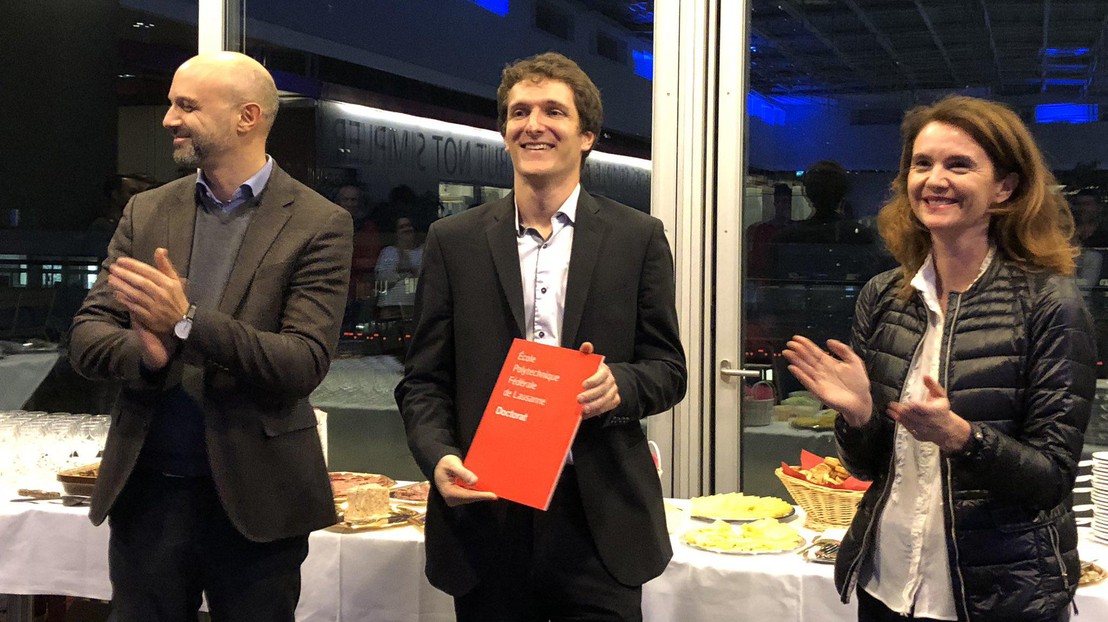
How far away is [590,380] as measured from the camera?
202 cm

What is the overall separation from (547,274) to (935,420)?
813 mm

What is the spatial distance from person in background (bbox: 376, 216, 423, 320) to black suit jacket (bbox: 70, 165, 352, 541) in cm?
186

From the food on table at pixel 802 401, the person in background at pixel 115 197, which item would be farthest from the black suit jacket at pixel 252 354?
the person in background at pixel 115 197

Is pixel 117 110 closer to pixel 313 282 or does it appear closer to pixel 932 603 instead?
pixel 313 282

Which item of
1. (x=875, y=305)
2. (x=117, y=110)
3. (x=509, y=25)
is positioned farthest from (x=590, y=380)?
(x=117, y=110)

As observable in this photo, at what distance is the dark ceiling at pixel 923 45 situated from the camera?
11.3 ft

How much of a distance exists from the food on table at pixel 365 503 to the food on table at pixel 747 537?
0.85 metres

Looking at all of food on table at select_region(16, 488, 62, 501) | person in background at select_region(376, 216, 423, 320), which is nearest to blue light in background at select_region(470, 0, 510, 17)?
person in background at select_region(376, 216, 423, 320)

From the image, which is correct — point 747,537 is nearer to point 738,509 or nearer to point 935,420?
point 738,509

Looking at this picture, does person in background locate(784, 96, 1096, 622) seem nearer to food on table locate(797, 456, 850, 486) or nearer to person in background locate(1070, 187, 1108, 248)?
food on table locate(797, 456, 850, 486)

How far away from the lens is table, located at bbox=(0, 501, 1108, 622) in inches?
107

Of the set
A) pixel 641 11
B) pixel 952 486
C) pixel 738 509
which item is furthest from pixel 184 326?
pixel 641 11

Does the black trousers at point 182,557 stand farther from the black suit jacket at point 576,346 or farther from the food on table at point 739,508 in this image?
the food on table at point 739,508

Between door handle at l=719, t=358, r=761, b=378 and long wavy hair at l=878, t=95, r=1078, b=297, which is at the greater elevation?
long wavy hair at l=878, t=95, r=1078, b=297
